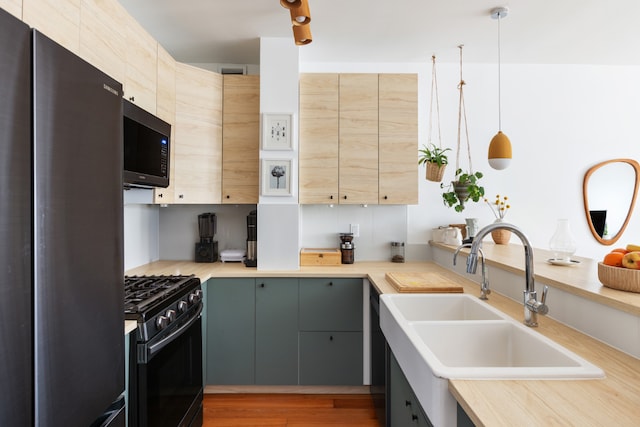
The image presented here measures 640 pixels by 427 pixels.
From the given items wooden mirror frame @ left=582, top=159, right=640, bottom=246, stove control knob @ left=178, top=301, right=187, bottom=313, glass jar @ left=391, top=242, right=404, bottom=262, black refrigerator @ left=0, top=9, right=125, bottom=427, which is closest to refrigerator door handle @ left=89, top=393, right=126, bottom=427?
black refrigerator @ left=0, top=9, right=125, bottom=427

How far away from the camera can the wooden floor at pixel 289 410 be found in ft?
7.48

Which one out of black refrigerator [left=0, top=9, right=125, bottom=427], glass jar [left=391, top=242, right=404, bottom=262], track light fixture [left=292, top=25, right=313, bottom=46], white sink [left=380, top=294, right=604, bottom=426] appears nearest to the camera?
black refrigerator [left=0, top=9, right=125, bottom=427]

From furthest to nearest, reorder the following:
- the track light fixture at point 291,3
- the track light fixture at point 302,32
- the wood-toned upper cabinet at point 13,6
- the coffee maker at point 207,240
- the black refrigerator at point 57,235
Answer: the coffee maker at point 207,240 < the track light fixture at point 302,32 < the track light fixture at point 291,3 < the wood-toned upper cabinet at point 13,6 < the black refrigerator at point 57,235

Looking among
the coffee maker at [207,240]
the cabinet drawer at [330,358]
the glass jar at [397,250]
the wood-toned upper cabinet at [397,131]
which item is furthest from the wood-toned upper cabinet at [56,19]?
the glass jar at [397,250]

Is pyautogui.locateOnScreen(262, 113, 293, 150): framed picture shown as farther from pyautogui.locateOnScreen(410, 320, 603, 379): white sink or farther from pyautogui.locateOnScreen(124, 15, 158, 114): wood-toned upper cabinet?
pyautogui.locateOnScreen(410, 320, 603, 379): white sink

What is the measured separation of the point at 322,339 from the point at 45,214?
82.2 inches

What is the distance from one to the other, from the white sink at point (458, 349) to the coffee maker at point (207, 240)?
169cm

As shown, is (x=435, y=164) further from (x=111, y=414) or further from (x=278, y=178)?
(x=111, y=414)

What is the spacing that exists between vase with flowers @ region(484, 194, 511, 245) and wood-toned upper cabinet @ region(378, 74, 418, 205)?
0.74m

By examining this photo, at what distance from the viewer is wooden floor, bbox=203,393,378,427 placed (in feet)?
7.48

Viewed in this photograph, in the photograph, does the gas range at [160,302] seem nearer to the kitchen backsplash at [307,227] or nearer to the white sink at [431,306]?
the kitchen backsplash at [307,227]

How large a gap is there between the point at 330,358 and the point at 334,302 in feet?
1.32

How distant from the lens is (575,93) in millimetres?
3213

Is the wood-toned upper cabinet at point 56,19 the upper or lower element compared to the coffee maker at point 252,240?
upper
